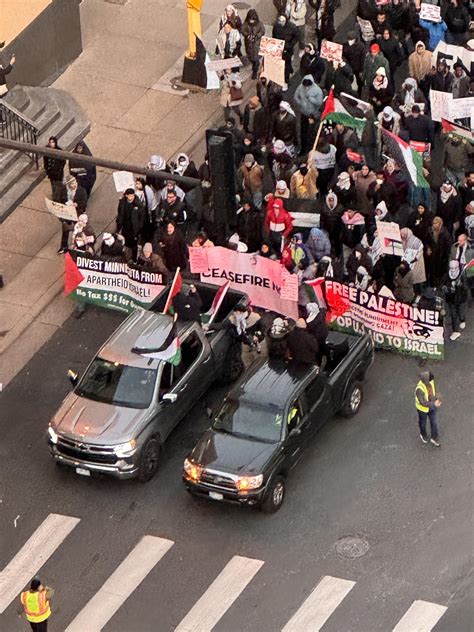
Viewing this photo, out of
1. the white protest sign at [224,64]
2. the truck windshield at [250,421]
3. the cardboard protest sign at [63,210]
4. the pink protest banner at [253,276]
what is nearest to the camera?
the truck windshield at [250,421]

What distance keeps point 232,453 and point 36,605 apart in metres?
4.04

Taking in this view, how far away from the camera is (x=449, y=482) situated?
87.5 ft

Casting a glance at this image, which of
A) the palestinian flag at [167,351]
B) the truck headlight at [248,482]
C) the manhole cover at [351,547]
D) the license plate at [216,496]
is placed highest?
the palestinian flag at [167,351]

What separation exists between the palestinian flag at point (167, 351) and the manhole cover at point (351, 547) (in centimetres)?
399

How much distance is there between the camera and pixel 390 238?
29422mm

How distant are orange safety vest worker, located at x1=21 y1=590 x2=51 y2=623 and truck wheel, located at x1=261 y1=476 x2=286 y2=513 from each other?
12.7 ft

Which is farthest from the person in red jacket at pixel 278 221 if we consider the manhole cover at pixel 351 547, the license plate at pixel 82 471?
the manhole cover at pixel 351 547

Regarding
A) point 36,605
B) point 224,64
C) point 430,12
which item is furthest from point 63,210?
point 36,605

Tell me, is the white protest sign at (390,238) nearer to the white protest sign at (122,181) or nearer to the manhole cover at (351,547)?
the white protest sign at (122,181)

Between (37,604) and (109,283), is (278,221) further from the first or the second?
(37,604)

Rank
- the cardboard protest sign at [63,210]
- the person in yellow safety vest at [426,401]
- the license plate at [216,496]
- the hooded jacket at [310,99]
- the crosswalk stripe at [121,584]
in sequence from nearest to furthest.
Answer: the crosswalk stripe at [121,584] < the license plate at [216,496] < the person in yellow safety vest at [426,401] < the cardboard protest sign at [63,210] < the hooded jacket at [310,99]

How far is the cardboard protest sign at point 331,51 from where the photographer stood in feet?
112

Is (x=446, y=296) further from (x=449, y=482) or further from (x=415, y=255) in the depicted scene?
(x=449, y=482)

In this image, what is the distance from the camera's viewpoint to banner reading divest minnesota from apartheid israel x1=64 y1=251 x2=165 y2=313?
30359 millimetres
